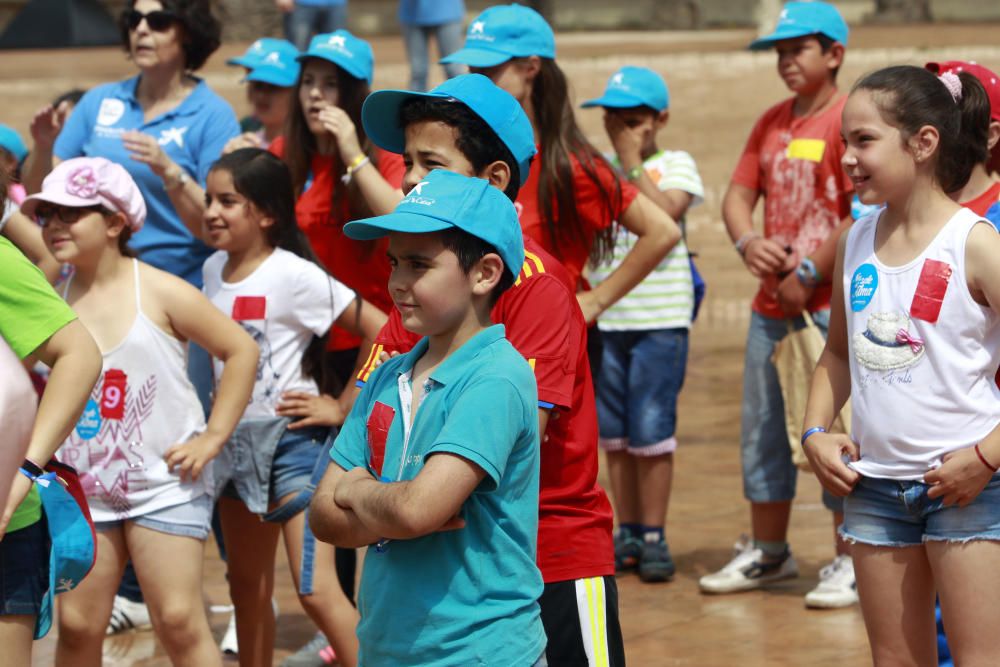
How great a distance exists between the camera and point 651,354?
6746 millimetres

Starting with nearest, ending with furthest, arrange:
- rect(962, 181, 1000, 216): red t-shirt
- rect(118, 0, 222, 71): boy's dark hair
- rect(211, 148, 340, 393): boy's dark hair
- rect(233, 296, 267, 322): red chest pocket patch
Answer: rect(962, 181, 1000, 216): red t-shirt, rect(233, 296, 267, 322): red chest pocket patch, rect(211, 148, 340, 393): boy's dark hair, rect(118, 0, 222, 71): boy's dark hair

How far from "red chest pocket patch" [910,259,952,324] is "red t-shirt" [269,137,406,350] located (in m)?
1.95

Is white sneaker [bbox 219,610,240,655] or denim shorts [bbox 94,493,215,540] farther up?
denim shorts [bbox 94,493,215,540]

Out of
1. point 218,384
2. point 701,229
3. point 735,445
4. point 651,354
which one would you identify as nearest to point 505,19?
point 218,384

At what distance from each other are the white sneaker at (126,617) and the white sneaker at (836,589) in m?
2.58

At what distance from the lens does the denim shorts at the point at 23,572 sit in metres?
3.42

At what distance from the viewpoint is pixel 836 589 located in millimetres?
5996

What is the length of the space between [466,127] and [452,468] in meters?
0.86

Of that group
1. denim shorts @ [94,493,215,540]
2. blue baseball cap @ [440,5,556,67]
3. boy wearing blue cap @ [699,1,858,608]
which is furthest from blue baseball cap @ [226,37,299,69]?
denim shorts @ [94,493,215,540]

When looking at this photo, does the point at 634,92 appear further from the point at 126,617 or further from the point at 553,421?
the point at 553,421

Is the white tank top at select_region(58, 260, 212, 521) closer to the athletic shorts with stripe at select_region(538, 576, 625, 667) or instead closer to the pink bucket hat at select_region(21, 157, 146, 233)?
the pink bucket hat at select_region(21, 157, 146, 233)

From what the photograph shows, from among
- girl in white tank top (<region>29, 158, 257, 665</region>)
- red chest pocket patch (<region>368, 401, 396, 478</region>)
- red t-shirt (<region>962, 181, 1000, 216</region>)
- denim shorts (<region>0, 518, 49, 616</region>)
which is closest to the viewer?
red chest pocket patch (<region>368, 401, 396, 478</region>)

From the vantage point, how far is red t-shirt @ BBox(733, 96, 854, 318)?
6.03 m

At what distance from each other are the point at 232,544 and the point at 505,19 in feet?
6.11
